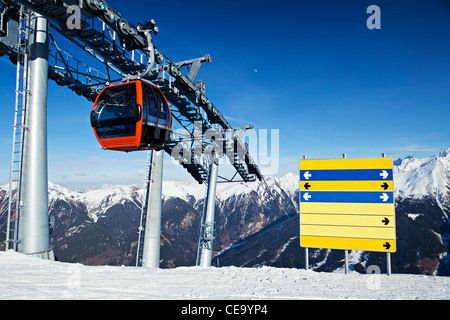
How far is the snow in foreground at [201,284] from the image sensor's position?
17.6ft

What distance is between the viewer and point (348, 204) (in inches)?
325

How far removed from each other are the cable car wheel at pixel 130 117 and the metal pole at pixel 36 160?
6.74ft

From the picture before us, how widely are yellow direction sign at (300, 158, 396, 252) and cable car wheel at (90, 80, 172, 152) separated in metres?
5.77

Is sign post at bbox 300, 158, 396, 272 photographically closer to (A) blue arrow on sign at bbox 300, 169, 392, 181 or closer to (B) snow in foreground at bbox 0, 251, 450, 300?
(A) blue arrow on sign at bbox 300, 169, 392, 181

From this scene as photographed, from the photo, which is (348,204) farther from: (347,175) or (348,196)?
(347,175)

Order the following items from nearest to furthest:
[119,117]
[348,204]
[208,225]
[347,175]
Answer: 1. [348,204]
2. [347,175]
3. [119,117]
4. [208,225]


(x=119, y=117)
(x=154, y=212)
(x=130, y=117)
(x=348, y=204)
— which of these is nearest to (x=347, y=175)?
(x=348, y=204)

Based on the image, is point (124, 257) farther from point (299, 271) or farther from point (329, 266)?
point (299, 271)

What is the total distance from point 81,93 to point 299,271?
1499cm

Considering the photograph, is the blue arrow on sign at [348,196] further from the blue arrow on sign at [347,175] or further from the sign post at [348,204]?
the blue arrow on sign at [347,175]

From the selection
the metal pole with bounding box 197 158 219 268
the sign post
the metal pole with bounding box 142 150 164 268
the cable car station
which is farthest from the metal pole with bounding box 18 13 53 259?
the metal pole with bounding box 197 158 219 268

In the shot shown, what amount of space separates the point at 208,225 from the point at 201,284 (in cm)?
1756

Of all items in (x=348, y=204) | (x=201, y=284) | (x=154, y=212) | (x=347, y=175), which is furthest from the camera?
(x=154, y=212)
